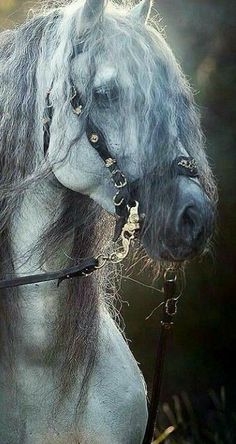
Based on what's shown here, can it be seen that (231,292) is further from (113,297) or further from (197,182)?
(197,182)

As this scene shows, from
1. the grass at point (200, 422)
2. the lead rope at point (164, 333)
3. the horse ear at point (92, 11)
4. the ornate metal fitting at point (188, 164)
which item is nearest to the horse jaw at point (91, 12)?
the horse ear at point (92, 11)

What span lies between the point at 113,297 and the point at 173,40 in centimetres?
202

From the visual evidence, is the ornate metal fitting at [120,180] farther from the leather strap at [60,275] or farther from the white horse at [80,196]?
the leather strap at [60,275]

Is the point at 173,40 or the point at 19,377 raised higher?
the point at 173,40

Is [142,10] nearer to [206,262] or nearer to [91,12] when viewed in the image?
[91,12]

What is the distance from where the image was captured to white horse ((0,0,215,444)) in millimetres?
2322

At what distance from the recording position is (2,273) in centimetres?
260

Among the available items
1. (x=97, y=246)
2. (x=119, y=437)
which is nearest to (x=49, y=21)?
(x=97, y=246)

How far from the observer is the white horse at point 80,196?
232cm

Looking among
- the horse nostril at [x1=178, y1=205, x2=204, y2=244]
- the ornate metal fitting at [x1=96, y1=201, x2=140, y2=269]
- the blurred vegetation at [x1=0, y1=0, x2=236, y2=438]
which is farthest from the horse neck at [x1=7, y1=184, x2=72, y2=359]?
the blurred vegetation at [x1=0, y1=0, x2=236, y2=438]

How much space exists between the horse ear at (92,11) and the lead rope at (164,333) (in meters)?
0.61

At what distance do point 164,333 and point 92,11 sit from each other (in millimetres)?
819

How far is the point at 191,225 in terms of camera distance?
229cm

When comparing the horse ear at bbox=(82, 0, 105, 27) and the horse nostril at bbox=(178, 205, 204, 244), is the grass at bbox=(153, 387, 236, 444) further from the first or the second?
the horse ear at bbox=(82, 0, 105, 27)
